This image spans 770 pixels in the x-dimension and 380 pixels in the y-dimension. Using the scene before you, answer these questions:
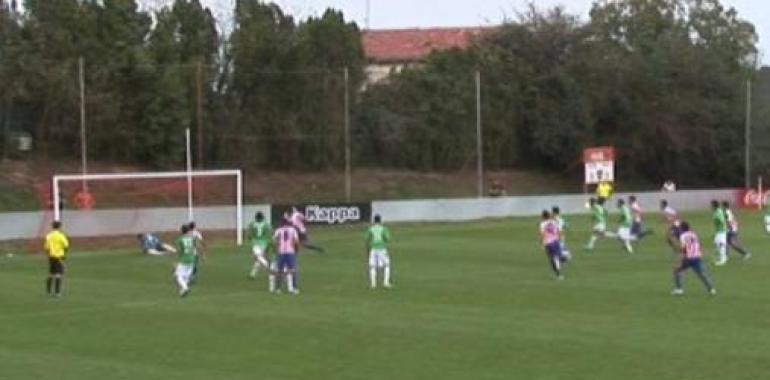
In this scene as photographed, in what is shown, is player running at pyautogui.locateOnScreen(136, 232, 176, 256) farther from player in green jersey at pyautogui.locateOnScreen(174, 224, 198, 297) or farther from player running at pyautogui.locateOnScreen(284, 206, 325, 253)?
player in green jersey at pyautogui.locateOnScreen(174, 224, 198, 297)

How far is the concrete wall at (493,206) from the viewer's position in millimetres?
62844

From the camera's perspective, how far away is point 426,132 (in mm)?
74375

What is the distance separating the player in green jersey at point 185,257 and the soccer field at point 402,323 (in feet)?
1.55

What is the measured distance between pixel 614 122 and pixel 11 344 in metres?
65.9

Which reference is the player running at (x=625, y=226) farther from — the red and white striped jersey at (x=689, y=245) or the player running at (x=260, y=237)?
the red and white striped jersey at (x=689, y=245)

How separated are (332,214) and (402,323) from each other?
3515cm

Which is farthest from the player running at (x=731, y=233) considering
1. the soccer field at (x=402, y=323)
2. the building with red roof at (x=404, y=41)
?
the building with red roof at (x=404, y=41)

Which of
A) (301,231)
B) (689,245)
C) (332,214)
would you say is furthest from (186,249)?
(332,214)

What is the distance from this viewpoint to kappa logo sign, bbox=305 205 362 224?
57950mm

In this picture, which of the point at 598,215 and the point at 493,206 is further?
A: the point at 493,206

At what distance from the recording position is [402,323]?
77.3ft

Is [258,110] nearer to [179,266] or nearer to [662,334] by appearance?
[179,266]

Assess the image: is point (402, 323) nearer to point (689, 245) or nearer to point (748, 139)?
point (689, 245)

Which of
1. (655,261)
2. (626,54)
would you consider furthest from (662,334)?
(626,54)
